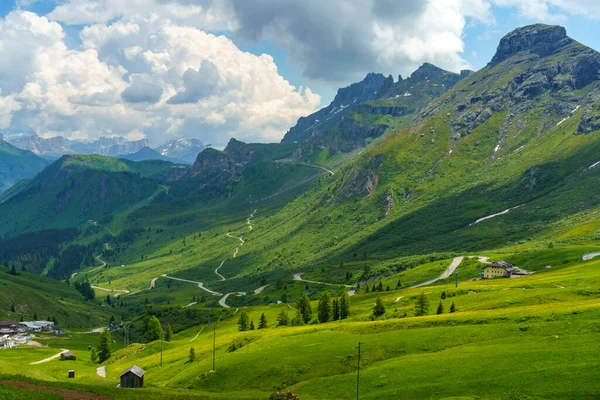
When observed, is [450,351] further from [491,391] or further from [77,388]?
[77,388]

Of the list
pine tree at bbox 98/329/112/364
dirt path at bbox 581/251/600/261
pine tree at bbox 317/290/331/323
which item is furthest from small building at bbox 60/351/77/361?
dirt path at bbox 581/251/600/261

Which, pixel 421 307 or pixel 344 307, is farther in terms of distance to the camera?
pixel 344 307

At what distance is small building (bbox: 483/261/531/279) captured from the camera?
164125 millimetres

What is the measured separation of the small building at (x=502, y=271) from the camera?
164m

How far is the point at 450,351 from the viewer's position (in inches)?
2724

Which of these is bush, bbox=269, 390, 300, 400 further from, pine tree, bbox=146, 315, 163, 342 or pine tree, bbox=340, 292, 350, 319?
pine tree, bbox=146, 315, 163, 342

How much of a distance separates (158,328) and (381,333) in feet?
312

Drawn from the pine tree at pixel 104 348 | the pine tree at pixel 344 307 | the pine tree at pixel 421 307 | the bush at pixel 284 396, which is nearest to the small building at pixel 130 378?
the bush at pixel 284 396

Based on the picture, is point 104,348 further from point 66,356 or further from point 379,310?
point 379,310

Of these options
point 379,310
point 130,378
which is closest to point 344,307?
point 379,310

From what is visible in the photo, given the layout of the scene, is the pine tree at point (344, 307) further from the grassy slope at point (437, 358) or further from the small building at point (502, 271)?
the small building at point (502, 271)

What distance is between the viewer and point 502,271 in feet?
549

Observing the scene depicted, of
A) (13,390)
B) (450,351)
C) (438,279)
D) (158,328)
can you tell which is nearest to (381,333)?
(450,351)

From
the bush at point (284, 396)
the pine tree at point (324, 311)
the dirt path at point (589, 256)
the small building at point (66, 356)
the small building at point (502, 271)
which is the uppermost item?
the dirt path at point (589, 256)
